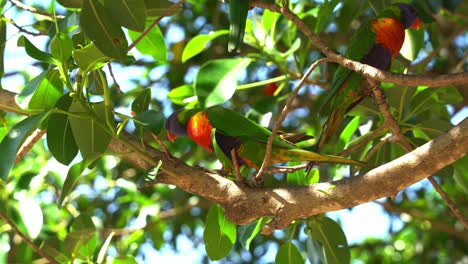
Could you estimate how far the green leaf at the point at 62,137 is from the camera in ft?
6.23

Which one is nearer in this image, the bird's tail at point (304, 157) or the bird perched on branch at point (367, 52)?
the bird's tail at point (304, 157)

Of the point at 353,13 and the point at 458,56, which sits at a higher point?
the point at 353,13

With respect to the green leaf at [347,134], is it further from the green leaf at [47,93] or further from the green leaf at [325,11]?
the green leaf at [47,93]

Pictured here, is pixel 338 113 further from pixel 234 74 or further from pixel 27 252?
pixel 27 252

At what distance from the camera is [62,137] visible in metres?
1.93

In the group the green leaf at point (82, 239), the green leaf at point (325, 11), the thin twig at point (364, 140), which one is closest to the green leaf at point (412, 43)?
the green leaf at point (325, 11)

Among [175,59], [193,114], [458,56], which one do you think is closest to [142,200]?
[175,59]

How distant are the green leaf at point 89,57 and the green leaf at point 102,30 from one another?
2.5 inches

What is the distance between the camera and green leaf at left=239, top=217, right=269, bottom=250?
2147 mm

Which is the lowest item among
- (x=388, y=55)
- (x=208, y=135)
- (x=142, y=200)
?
(x=142, y=200)

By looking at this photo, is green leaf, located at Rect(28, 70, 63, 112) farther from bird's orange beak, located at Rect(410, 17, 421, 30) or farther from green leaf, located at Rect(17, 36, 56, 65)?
bird's orange beak, located at Rect(410, 17, 421, 30)

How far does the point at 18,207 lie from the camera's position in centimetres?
256

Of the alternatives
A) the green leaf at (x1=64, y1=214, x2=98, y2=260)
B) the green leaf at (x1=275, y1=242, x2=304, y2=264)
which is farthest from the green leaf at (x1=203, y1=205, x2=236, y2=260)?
the green leaf at (x1=64, y1=214, x2=98, y2=260)

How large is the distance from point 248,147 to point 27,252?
0.98 meters
